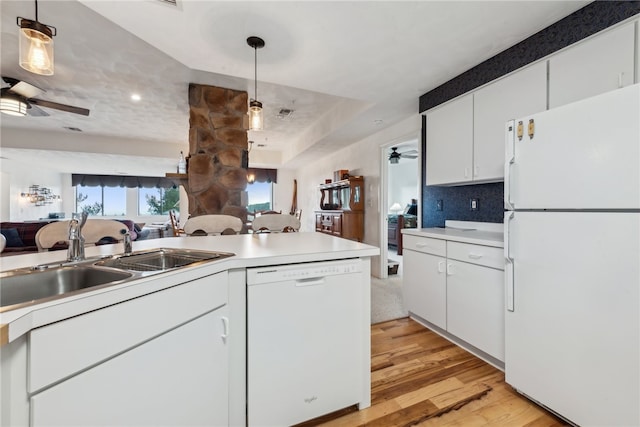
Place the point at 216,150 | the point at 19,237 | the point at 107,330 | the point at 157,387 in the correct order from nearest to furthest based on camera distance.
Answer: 1. the point at 107,330
2. the point at 157,387
3. the point at 216,150
4. the point at 19,237

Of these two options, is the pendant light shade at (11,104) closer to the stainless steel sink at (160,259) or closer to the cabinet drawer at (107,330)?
the stainless steel sink at (160,259)

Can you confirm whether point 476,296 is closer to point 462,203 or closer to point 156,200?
point 462,203

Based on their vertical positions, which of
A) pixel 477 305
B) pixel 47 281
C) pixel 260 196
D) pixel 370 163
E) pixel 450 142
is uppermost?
pixel 370 163

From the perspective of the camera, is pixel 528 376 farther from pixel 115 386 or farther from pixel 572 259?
pixel 115 386

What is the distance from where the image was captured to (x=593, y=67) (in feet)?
5.40

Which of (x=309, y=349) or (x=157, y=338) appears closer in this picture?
(x=157, y=338)

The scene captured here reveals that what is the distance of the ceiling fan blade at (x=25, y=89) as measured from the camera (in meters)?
2.71

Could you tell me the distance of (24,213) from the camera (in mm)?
7641

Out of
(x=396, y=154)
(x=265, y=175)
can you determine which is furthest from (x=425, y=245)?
(x=265, y=175)

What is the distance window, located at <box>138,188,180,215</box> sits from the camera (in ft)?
34.5

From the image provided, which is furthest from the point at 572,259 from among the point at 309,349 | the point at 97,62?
the point at 97,62

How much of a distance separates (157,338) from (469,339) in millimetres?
2111

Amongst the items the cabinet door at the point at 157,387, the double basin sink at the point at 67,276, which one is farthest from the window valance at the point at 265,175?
the cabinet door at the point at 157,387

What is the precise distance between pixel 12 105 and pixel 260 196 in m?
6.13
